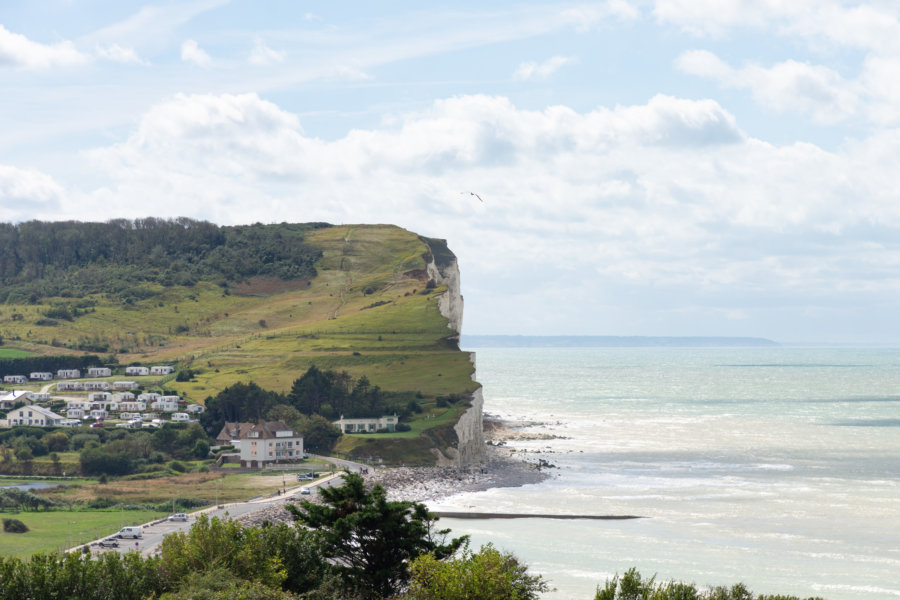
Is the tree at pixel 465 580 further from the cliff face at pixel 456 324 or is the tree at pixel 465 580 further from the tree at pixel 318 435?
the tree at pixel 318 435

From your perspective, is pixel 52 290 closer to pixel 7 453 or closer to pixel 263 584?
pixel 7 453

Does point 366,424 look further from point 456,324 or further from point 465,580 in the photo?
point 465,580

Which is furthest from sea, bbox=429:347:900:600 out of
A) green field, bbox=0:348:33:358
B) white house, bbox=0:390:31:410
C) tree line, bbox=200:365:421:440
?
green field, bbox=0:348:33:358

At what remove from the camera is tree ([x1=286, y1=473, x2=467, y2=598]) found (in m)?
34.5

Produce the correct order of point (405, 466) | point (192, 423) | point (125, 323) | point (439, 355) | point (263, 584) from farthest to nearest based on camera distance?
point (125, 323) < point (439, 355) < point (192, 423) < point (405, 466) < point (263, 584)

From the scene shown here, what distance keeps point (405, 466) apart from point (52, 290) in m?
111

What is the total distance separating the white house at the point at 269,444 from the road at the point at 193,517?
291 inches

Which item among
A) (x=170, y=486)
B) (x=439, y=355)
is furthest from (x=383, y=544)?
(x=439, y=355)

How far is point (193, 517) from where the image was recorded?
65688mm

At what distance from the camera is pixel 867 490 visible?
78.6 meters

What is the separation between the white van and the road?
14.9 inches

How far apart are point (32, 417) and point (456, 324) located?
66.2m

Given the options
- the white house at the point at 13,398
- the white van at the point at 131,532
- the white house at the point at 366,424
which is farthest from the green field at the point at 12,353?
the white van at the point at 131,532

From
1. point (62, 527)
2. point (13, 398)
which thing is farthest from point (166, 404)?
point (62, 527)
